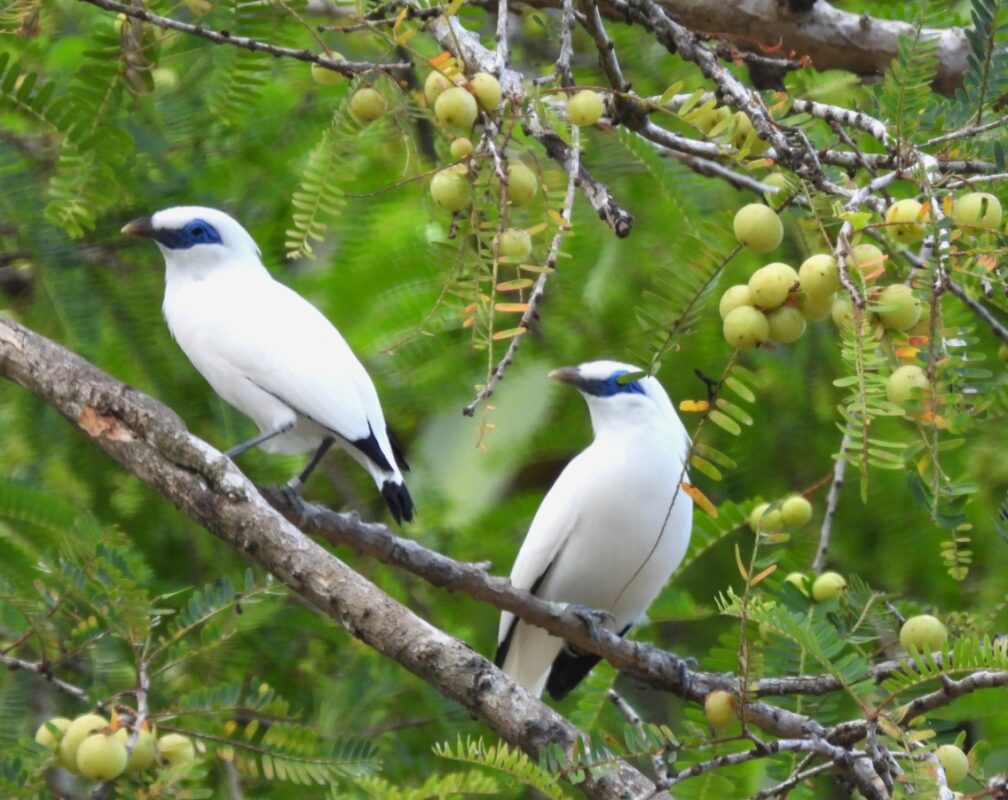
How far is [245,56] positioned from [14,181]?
0.83 m

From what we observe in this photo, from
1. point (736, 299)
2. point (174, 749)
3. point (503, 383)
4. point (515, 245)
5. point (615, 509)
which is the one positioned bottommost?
point (615, 509)

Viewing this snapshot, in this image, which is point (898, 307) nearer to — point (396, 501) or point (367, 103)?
point (367, 103)

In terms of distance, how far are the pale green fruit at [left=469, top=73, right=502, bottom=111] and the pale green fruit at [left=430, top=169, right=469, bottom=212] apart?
0.15m

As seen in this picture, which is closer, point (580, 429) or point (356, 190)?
point (356, 190)

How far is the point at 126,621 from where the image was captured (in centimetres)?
298

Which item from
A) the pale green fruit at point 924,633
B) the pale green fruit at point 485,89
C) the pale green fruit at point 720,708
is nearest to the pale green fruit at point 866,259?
the pale green fruit at point 485,89

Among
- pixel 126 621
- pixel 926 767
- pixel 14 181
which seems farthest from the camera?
pixel 14 181

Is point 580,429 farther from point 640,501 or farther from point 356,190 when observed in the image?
point 356,190

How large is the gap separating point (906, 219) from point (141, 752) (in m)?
1.85

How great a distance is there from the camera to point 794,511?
12.5ft

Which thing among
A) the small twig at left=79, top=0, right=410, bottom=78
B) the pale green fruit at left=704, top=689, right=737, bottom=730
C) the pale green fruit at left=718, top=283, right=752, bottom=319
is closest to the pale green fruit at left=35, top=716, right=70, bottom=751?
the pale green fruit at left=704, top=689, right=737, bottom=730

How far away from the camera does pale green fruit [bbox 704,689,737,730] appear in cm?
264

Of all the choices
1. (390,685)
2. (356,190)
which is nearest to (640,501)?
(390,685)

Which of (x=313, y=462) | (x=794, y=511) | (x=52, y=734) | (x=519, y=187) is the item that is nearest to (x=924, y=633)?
(x=794, y=511)
